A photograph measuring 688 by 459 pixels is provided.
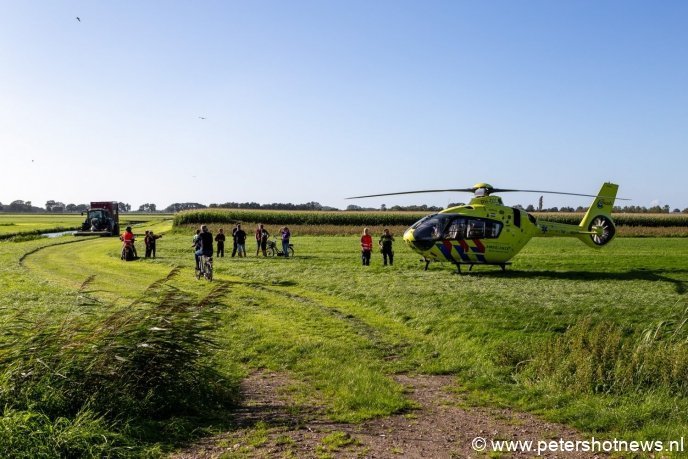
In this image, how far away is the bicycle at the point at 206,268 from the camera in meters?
21.2

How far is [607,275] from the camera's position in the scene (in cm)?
2128

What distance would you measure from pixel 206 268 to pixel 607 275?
15101 mm

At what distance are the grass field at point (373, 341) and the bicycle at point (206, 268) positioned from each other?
0.81m

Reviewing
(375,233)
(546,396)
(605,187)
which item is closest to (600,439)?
(546,396)

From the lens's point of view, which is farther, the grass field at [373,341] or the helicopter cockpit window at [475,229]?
the helicopter cockpit window at [475,229]

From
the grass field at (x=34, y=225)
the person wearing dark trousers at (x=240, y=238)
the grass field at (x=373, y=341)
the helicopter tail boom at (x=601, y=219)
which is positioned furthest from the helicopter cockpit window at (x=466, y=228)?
the grass field at (x=34, y=225)

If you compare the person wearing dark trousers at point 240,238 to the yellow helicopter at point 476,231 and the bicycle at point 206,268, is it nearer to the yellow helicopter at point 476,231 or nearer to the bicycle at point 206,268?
the bicycle at point 206,268

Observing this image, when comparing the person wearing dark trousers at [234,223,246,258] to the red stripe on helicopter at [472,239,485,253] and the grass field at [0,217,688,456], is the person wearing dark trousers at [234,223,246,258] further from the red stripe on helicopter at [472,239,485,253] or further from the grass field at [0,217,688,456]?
the red stripe on helicopter at [472,239,485,253]

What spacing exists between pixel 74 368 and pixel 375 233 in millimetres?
45649

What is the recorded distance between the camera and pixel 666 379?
8.85 m

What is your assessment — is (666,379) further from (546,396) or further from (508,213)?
(508,213)

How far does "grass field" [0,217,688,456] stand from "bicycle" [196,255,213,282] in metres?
0.81

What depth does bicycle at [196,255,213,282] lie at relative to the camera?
21188 millimetres

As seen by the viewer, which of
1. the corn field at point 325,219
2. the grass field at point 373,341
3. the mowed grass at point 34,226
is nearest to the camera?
the grass field at point 373,341
